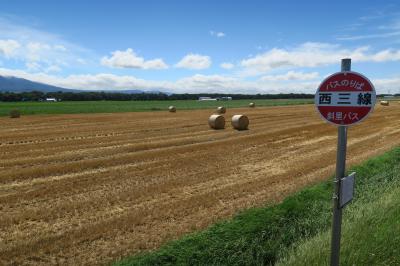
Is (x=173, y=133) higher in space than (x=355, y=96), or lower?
lower

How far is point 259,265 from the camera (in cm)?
679

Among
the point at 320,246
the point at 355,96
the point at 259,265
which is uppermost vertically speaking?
the point at 355,96

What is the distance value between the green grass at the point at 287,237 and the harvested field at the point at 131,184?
897 millimetres

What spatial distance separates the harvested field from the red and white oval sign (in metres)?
4.11

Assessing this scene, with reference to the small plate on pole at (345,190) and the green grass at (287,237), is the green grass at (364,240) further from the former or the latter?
the small plate on pole at (345,190)

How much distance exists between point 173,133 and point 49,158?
1000 cm

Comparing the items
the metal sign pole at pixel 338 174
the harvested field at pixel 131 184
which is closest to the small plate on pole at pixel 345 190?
the metal sign pole at pixel 338 174

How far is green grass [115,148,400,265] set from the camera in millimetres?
6153

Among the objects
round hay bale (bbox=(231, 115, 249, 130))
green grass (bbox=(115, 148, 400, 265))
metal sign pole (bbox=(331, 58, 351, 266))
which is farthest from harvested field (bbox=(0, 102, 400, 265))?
round hay bale (bbox=(231, 115, 249, 130))

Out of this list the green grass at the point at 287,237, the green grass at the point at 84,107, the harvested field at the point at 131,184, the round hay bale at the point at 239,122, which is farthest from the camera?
the green grass at the point at 84,107

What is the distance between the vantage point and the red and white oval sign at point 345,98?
452 centimetres

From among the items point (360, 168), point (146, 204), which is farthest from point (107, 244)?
point (360, 168)

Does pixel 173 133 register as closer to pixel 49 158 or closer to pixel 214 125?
pixel 214 125

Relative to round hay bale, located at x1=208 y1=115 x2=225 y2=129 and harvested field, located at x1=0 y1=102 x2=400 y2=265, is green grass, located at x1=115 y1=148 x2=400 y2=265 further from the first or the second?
round hay bale, located at x1=208 y1=115 x2=225 y2=129
